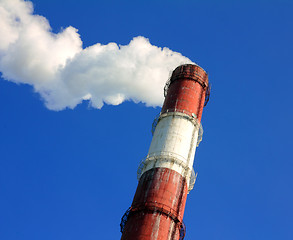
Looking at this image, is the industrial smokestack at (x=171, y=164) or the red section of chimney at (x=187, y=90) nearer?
the industrial smokestack at (x=171, y=164)

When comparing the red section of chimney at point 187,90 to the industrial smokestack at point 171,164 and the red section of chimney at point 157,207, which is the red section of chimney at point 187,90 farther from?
the red section of chimney at point 157,207

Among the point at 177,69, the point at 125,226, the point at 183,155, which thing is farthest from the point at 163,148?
the point at 177,69

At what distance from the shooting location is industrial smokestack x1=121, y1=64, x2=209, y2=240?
131 feet

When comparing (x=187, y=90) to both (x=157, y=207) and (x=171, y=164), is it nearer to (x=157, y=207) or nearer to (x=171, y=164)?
(x=171, y=164)

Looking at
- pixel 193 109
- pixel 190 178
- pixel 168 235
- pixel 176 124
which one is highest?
pixel 193 109

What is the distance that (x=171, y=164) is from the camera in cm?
4391

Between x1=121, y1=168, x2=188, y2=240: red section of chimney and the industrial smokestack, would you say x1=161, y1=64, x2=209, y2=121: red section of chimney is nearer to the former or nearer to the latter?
the industrial smokestack

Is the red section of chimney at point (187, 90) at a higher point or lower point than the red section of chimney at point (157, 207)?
higher

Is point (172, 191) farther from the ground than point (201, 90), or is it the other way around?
point (201, 90)

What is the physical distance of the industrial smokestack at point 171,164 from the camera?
39.8 metres

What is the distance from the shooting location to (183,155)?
149ft

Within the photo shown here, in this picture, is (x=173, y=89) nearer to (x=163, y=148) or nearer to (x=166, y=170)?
(x=163, y=148)

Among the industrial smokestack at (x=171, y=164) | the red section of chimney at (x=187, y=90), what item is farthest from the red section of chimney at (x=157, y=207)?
the red section of chimney at (x=187, y=90)

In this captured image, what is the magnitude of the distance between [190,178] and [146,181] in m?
5.84
